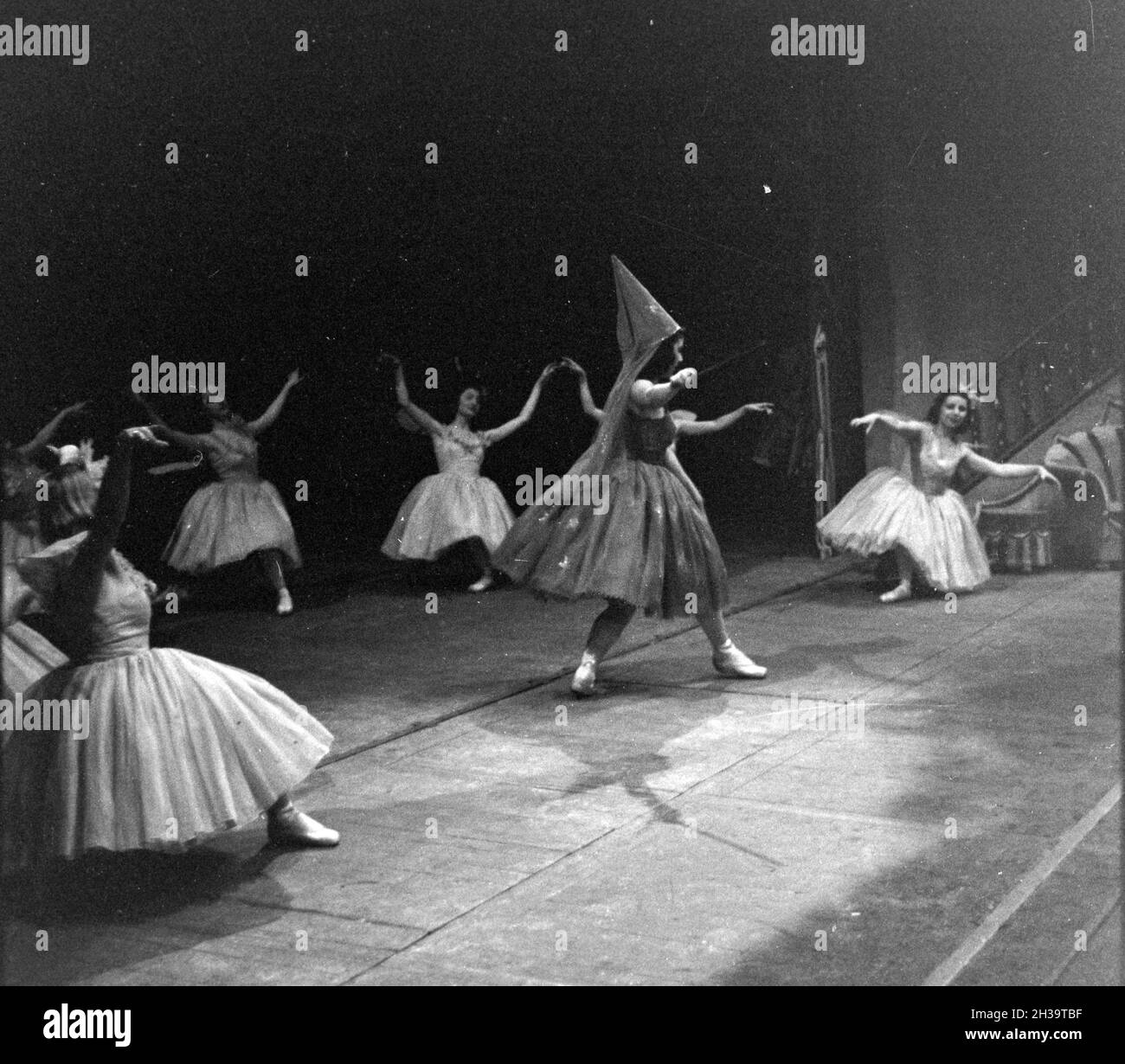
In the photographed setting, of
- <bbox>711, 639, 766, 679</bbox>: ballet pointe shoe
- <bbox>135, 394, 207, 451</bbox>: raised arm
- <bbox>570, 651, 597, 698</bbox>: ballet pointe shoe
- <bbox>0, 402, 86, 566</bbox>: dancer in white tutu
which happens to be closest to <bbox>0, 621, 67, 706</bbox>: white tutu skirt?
<bbox>0, 402, 86, 566</bbox>: dancer in white tutu

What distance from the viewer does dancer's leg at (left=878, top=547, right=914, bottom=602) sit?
1024 centimetres

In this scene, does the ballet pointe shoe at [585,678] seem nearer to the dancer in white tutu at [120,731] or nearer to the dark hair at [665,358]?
the dark hair at [665,358]

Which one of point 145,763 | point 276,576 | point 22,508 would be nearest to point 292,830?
point 145,763

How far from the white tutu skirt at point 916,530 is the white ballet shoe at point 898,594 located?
160 millimetres

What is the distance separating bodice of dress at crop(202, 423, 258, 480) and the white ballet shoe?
4700 millimetres

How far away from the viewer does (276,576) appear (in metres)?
10.4

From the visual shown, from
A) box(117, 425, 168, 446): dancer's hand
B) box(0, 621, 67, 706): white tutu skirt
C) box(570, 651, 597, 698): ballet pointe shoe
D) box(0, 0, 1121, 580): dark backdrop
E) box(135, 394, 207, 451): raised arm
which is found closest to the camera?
box(117, 425, 168, 446): dancer's hand

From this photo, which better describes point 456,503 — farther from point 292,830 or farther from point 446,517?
point 292,830

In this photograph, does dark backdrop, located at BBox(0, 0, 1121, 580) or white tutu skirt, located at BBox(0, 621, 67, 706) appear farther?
dark backdrop, located at BBox(0, 0, 1121, 580)

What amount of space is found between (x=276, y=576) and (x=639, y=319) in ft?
13.3

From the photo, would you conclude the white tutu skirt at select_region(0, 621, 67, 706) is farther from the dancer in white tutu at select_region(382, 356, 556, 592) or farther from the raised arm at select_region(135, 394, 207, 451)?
the dancer in white tutu at select_region(382, 356, 556, 592)

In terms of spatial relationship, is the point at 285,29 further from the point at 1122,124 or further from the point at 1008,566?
the point at 1122,124

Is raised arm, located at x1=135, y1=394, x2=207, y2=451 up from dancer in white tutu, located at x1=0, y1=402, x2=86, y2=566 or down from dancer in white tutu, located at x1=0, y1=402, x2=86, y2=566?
up

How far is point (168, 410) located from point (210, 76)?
511 centimetres
